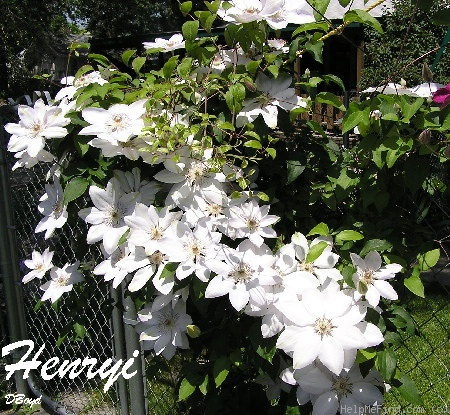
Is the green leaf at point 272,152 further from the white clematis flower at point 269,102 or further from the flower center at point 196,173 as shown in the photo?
the flower center at point 196,173

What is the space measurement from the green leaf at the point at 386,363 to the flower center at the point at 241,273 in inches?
13.1

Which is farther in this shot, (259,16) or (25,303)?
(25,303)

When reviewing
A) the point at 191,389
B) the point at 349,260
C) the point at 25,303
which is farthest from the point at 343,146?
the point at 25,303

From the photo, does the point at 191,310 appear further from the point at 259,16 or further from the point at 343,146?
the point at 259,16

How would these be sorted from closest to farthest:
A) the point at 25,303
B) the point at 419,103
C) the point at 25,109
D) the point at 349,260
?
the point at 419,103
the point at 349,260
the point at 25,109
the point at 25,303

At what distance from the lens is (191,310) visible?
1.67 metres

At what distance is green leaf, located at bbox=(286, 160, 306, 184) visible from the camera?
1515 millimetres

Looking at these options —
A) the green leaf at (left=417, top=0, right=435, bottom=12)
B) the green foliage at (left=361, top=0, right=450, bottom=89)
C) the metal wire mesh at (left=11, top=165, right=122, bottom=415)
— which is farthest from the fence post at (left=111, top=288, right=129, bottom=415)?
the green foliage at (left=361, top=0, right=450, bottom=89)

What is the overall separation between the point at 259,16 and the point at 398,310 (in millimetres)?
763

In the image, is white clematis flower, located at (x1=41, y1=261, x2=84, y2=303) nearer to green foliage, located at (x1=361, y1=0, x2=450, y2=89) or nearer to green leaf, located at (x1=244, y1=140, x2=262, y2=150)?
green leaf, located at (x1=244, y1=140, x2=262, y2=150)

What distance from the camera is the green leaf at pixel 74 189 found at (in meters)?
1.61

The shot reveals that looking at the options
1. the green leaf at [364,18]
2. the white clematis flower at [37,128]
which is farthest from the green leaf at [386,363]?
the white clematis flower at [37,128]

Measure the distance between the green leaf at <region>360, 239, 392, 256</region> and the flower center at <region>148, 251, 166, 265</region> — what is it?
1.54 ft

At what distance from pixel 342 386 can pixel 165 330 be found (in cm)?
49
